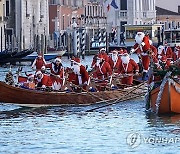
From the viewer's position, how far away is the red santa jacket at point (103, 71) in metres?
23.9

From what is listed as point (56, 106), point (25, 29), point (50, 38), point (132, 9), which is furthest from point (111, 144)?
point (132, 9)

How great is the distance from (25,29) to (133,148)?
42.1m

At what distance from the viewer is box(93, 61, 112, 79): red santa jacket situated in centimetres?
2389

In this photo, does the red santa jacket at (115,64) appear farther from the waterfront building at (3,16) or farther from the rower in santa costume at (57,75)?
the waterfront building at (3,16)

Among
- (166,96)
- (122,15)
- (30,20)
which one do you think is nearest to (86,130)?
(166,96)

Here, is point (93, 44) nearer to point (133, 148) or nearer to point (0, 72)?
point (0, 72)

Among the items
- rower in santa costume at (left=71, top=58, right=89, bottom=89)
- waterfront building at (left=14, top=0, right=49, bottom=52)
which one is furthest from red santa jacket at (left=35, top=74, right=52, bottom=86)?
waterfront building at (left=14, top=0, right=49, bottom=52)

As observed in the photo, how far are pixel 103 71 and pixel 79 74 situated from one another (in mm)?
1703

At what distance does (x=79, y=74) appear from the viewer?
22375 millimetres

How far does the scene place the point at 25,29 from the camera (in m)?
57.2

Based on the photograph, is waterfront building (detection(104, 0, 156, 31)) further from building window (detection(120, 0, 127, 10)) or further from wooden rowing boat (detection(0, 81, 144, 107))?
wooden rowing boat (detection(0, 81, 144, 107))

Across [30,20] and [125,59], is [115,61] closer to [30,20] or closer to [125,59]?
[125,59]

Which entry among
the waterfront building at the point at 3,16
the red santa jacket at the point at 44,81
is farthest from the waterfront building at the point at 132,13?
the red santa jacket at the point at 44,81

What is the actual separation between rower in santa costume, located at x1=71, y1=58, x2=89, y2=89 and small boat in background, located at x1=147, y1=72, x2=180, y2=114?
2802mm
